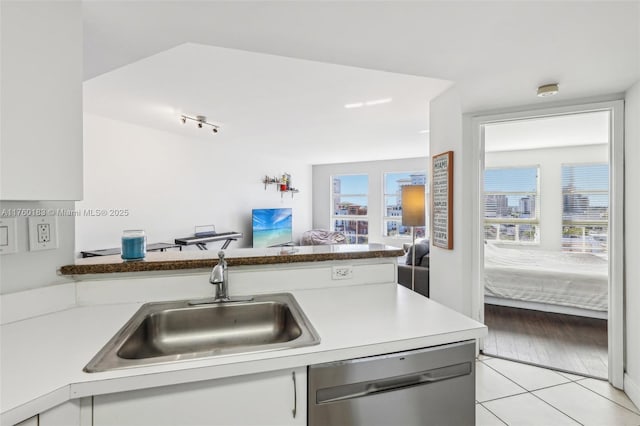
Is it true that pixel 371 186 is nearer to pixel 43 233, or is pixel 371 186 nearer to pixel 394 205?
pixel 394 205

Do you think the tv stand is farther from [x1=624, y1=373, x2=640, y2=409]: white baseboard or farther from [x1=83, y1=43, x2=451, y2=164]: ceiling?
[x1=624, y1=373, x2=640, y2=409]: white baseboard

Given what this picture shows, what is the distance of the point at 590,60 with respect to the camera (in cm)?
177

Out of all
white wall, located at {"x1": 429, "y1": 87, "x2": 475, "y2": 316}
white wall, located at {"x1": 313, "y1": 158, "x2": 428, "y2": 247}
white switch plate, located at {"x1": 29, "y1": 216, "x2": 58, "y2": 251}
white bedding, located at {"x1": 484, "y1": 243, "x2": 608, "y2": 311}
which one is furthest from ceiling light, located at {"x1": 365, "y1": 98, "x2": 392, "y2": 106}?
white wall, located at {"x1": 313, "y1": 158, "x2": 428, "y2": 247}

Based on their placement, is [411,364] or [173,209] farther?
[173,209]

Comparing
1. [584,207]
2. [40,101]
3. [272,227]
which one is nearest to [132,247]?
[40,101]

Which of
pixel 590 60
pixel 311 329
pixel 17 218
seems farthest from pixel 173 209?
pixel 590 60

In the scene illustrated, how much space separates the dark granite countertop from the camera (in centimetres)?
128

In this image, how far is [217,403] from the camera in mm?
844

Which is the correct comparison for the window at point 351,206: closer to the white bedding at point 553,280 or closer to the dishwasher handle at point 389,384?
the white bedding at point 553,280

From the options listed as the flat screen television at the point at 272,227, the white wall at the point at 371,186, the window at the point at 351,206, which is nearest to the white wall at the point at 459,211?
the flat screen television at the point at 272,227

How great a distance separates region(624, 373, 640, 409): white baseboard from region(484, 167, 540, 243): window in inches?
130

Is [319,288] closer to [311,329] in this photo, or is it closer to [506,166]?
[311,329]

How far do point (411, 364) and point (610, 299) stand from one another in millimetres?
2242

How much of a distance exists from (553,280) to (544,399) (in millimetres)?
1811
